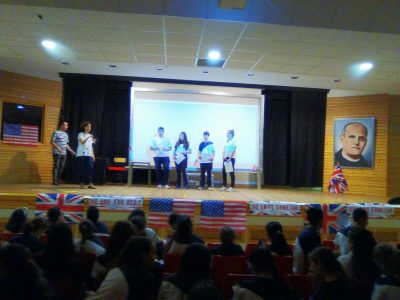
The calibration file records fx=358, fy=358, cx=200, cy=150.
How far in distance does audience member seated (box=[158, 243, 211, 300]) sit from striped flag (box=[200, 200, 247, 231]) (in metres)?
3.66

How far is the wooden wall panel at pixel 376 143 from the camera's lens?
10.5 m

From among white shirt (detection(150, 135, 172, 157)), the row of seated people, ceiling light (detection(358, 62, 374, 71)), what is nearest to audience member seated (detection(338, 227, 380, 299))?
the row of seated people

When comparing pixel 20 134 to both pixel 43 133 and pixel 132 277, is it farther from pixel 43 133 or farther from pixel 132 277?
pixel 132 277

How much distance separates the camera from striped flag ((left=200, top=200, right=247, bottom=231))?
5.64 meters

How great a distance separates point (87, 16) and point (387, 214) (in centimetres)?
575

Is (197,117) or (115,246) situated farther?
(197,117)

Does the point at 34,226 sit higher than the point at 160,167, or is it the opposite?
the point at 160,167

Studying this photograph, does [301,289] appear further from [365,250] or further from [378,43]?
[378,43]

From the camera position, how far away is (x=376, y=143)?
10.6m

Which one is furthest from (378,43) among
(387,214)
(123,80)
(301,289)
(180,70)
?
(123,80)

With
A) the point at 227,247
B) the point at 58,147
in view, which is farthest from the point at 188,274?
the point at 58,147

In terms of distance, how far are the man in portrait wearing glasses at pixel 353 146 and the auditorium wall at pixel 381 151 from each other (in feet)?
0.72

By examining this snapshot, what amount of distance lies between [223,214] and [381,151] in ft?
23.3

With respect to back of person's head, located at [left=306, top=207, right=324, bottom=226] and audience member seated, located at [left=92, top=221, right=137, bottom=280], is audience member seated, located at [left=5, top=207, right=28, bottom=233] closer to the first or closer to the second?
audience member seated, located at [left=92, top=221, right=137, bottom=280]
